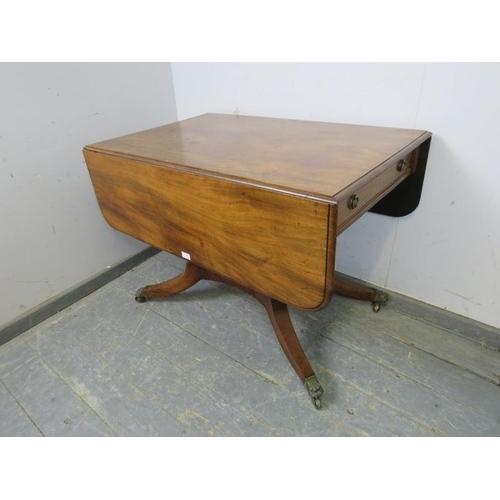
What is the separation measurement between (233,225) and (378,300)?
774 millimetres

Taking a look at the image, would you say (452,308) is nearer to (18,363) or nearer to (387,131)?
(387,131)

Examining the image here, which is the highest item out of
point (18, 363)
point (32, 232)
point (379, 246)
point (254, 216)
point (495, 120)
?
point (495, 120)

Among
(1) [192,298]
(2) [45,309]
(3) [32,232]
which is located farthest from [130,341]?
(3) [32,232]

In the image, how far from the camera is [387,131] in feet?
3.64

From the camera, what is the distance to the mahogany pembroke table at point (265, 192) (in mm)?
778

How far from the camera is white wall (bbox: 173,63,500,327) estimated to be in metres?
1.03

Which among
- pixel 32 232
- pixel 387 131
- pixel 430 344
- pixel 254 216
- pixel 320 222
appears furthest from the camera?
pixel 32 232

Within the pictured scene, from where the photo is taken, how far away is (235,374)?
1191 millimetres

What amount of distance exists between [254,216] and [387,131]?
0.56 metres

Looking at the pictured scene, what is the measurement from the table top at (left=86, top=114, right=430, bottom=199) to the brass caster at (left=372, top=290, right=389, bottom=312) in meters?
0.60

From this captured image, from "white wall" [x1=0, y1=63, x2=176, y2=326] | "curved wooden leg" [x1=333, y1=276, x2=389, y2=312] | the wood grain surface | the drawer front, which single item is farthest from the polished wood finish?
"white wall" [x1=0, y1=63, x2=176, y2=326]

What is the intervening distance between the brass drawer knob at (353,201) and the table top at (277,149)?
35 millimetres

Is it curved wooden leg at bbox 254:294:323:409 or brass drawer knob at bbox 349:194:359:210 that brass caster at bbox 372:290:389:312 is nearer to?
curved wooden leg at bbox 254:294:323:409

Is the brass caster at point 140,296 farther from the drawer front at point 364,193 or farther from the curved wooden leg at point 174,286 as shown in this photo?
the drawer front at point 364,193
